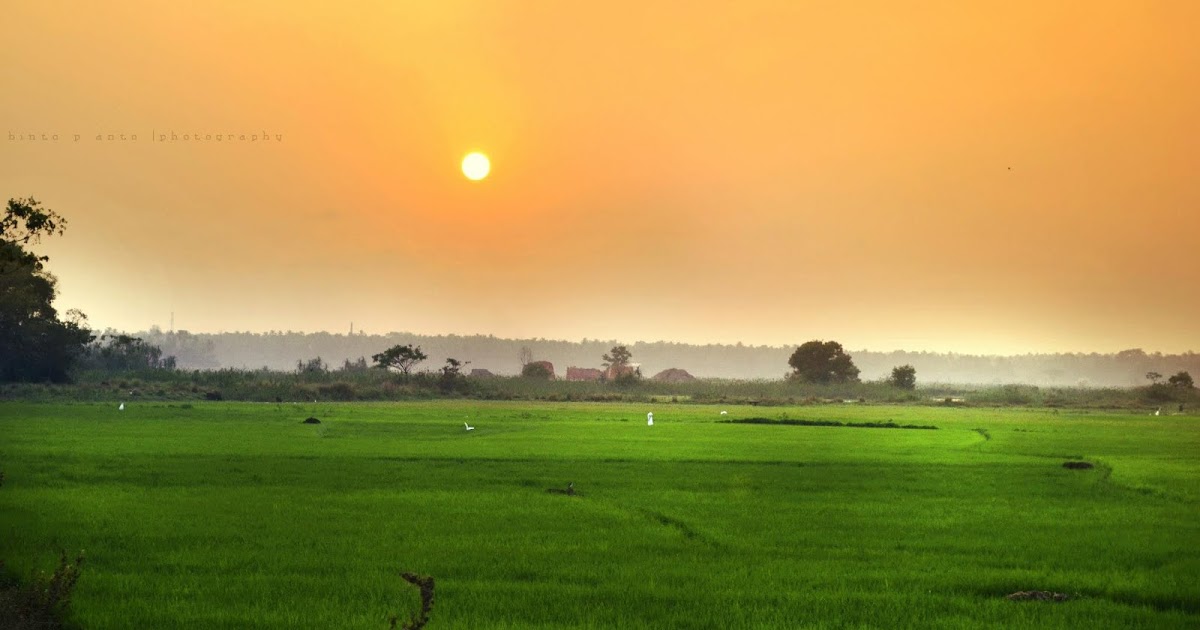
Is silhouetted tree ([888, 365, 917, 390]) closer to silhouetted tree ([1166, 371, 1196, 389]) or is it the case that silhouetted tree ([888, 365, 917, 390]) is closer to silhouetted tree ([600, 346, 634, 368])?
silhouetted tree ([1166, 371, 1196, 389])

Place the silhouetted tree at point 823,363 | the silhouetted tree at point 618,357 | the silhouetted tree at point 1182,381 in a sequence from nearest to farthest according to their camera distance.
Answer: the silhouetted tree at point 1182,381 < the silhouetted tree at point 823,363 < the silhouetted tree at point 618,357

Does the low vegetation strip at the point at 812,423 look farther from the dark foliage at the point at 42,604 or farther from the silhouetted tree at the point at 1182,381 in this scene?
the silhouetted tree at the point at 1182,381

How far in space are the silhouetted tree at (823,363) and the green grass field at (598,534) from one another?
3682 inches

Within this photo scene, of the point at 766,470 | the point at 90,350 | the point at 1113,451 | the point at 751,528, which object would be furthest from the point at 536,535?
the point at 90,350

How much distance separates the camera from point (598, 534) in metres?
17.9

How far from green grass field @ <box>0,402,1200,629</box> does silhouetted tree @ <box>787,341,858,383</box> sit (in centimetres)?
9351

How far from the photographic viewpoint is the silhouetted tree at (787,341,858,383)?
130125 mm

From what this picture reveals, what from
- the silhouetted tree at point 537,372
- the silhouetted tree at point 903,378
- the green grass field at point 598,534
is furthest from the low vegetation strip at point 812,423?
the silhouetted tree at point 537,372

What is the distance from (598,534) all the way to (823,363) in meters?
116

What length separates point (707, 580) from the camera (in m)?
14.3

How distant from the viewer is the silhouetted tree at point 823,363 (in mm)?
130125

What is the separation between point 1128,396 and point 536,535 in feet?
459

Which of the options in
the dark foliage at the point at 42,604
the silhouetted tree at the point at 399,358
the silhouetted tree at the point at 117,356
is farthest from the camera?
the silhouetted tree at the point at 399,358

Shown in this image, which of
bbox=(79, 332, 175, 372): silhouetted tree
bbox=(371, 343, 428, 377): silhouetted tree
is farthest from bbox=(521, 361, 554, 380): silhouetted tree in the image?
bbox=(79, 332, 175, 372): silhouetted tree
